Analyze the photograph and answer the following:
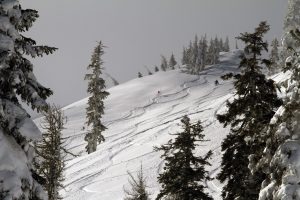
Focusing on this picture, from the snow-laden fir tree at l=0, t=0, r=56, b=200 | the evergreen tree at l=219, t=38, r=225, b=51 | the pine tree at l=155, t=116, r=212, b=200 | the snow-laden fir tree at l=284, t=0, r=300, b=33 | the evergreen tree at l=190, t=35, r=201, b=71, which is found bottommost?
the pine tree at l=155, t=116, r=212, b=200

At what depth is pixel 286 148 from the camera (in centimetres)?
1036

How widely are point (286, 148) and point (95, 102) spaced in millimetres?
46854

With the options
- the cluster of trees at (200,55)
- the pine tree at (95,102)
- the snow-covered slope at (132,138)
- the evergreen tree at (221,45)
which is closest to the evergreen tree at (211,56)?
the cluster of trees at (200,55)

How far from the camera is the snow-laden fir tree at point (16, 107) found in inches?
376

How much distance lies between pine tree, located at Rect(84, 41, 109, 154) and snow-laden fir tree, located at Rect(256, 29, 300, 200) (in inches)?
1721

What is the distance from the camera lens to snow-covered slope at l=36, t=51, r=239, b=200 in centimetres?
3112

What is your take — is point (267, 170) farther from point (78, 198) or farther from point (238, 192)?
point (78, 198)

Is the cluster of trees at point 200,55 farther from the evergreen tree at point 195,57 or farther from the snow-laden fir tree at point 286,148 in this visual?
the snow-laden fir tree at point 286,148

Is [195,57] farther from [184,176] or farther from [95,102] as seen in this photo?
[184,176]

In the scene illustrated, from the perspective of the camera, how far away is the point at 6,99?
33.3ft

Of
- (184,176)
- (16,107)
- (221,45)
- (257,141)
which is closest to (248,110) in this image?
(257,141)

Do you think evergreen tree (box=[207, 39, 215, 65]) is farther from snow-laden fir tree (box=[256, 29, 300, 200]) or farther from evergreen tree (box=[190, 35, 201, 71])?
snow-laden fir tree (box=[256, 29, 300, 200])

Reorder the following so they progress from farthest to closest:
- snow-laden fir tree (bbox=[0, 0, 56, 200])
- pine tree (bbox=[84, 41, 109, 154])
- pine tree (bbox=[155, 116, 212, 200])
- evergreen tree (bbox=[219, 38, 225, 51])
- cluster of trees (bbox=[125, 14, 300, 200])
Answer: evergreen tree (bbox=[219, 38, 225, 51]) → pine tree (bbox=[84, 41, 109, 154]) → pine tree (bbox=[155, 116, 212, 200]) → cluster of trees (bbox=[125, 14, 300, 200]) → snow-laden fir tree (bbox=[0, 0, 56, 200])

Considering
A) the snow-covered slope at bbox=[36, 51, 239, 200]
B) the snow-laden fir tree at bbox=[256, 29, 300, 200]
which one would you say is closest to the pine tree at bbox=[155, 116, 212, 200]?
the snow-covered slope at bbox=[36, 51, 239, 200]
